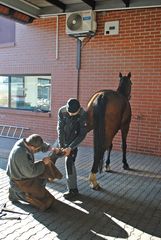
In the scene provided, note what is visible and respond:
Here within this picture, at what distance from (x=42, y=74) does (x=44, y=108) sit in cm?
98

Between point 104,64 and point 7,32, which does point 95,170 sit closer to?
point 104,64

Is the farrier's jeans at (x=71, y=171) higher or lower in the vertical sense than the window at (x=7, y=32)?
lower

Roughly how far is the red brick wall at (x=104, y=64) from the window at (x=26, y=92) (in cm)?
26

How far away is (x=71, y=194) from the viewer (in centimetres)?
404

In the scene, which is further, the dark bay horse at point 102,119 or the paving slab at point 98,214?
the dark bay horse at point 102,119

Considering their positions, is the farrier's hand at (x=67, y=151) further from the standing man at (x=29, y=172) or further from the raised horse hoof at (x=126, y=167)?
the raised horse hoof at (x=126, y=167)

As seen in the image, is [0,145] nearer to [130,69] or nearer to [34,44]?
[34,44]

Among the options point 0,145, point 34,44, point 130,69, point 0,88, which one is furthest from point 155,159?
point 0,88

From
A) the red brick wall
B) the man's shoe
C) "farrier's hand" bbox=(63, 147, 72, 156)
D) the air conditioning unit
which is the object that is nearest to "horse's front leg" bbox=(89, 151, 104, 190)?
the man's shoe

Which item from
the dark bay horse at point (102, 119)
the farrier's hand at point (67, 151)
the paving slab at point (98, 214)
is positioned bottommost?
the paving slab at point (98, 214)

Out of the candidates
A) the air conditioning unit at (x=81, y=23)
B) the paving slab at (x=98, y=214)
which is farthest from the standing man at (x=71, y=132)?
the air conditioning unit at (x=81, y=23)

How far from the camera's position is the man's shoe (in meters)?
3.98

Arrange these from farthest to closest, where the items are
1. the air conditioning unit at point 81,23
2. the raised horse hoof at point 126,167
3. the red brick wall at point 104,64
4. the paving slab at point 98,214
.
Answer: the air conditioning unit at point 81,23, the red brick wall at point 104,64, the raised horse hoof at point 126,167, the paving slab at point 98,214

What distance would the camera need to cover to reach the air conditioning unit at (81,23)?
6.98 metres
